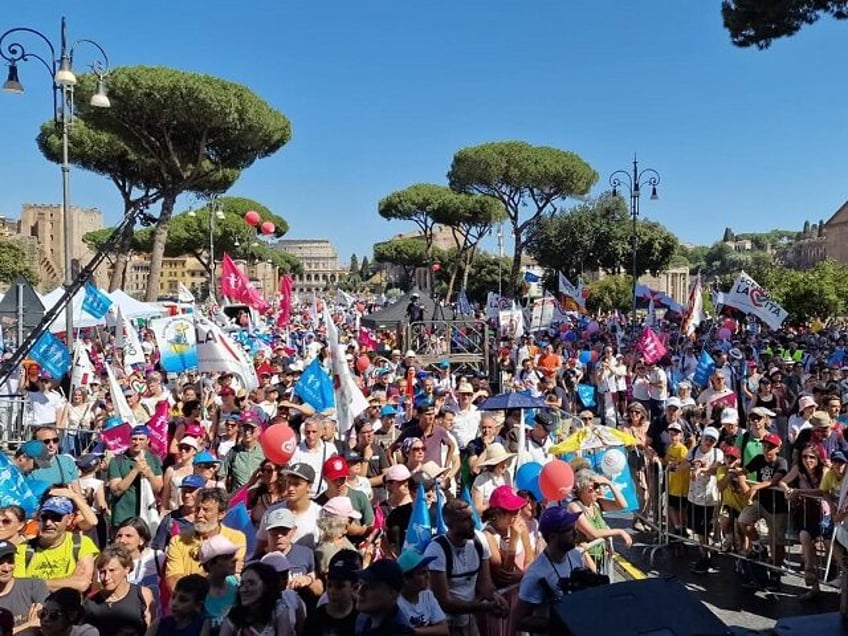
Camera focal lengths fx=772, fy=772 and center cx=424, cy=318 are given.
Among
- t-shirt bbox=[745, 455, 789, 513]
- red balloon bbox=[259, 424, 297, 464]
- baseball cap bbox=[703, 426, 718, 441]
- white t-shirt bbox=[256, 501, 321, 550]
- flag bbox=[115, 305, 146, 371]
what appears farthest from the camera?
flag bbox=[115, 305, 146, 371]

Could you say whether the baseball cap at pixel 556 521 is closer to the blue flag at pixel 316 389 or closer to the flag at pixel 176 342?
the blue flag at pixel 316 389

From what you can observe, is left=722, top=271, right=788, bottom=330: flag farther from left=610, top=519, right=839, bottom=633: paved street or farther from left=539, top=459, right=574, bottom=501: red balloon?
left=539, top=459, right=574, bottom=501: red balloon

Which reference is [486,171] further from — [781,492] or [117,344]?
[781,492]

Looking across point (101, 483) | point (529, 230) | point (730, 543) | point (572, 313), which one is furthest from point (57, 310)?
point (529, 230)

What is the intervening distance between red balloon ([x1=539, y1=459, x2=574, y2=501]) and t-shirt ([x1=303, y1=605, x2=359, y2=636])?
5.60 feet

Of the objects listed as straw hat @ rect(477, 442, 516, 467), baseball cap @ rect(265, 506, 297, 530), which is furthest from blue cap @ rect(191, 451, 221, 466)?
straw hat @ rect(477, 442, 516, 467)

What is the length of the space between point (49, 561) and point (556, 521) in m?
2.60

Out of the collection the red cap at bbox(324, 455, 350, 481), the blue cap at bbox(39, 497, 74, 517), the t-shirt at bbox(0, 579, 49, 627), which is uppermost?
the red cap at bbox(324, 455, 350, 481)

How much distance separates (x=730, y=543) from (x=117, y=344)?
457 inches

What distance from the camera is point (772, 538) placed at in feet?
19.4

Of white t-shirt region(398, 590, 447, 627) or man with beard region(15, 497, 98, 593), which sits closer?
white t-shirt region(398, 590, 447, 627)

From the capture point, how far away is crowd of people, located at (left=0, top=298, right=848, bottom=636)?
10.8 feet

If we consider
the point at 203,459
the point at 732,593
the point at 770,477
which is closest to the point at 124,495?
the point at 203,459

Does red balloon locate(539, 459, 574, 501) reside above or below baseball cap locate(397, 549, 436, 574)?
above
